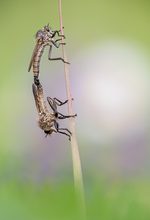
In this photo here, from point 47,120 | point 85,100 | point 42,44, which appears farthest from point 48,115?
point 42,44

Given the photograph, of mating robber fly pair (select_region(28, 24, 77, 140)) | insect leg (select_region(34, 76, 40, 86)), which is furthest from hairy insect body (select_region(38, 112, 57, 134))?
insect leg (select_region(34, 76, 40, 86))

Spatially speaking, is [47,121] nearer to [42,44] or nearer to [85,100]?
[85,100]

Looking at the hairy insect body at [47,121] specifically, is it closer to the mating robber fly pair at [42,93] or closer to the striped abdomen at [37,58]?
the mating robber fly pair at [42,93]

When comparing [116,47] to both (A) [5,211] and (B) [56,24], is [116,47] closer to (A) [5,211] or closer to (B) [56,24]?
(B) [56,24]

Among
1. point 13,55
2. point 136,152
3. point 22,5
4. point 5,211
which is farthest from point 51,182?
point 22,5

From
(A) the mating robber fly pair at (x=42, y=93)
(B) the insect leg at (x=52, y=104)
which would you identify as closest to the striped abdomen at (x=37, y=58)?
(A) the mating robber fly pair at (x=42, y=93)

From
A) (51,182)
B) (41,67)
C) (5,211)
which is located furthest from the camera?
(41,67)
